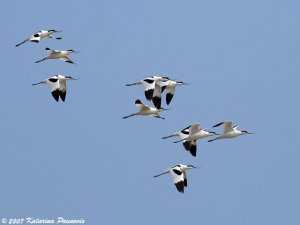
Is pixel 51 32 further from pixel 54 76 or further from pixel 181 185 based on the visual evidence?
pixel 181 185

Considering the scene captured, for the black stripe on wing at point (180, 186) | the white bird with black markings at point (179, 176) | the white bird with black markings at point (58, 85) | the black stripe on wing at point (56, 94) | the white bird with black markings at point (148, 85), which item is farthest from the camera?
the white bird with black markings at point (58, 85)

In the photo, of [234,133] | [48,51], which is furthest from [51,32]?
[234,133]

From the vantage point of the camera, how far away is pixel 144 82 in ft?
124

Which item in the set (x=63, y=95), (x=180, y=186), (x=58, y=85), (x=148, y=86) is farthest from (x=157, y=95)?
(x=180, y=186)

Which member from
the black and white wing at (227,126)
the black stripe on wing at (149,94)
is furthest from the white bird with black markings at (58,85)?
the black and white wing at (227,126)

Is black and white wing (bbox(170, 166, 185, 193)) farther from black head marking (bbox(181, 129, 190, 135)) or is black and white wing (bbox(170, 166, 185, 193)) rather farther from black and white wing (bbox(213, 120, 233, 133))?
black and white wing (bbox(213, 120, 233, 133))

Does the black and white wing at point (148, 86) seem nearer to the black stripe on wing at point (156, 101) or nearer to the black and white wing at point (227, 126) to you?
the black stripe on wing at point (156, 101)

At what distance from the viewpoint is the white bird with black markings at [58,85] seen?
38156 mm

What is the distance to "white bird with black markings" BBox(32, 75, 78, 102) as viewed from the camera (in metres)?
38.2

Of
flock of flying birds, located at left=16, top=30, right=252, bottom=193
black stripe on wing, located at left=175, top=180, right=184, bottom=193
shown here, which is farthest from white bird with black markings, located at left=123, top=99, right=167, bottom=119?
black stripe on wing, located at left=175, top=180, right=184, bottom=193

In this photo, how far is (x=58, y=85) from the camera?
38.3 m

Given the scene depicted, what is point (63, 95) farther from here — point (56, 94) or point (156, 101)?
point (156, 101)

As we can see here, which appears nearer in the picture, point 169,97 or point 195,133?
point 195,133

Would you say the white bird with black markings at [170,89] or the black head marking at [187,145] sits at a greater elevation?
the white bird with black markings at [170,89]
